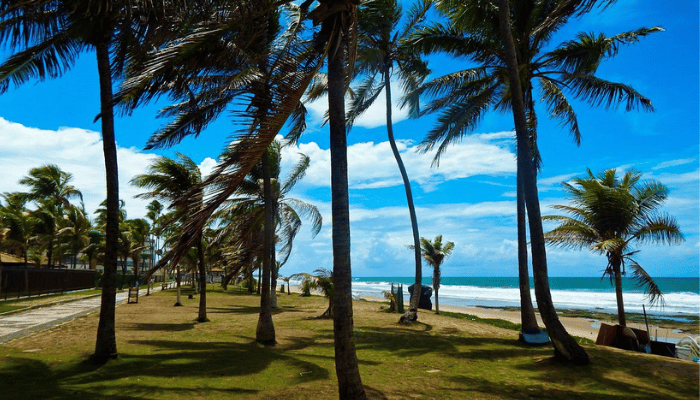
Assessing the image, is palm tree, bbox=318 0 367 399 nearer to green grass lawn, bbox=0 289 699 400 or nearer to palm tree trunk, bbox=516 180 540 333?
green grass lawn, bbox=0 289 699 400

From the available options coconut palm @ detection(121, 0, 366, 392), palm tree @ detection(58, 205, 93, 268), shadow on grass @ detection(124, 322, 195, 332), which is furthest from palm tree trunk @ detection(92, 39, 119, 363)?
palm tree @ detection(58, 205, 93, 268)

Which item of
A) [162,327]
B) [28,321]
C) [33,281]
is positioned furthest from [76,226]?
[162,327]

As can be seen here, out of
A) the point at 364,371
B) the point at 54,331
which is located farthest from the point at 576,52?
the point at 54,331

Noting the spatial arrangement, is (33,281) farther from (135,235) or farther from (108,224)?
(108,224)

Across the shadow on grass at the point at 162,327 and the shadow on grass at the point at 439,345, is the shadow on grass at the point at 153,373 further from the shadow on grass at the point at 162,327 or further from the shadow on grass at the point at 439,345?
the shadow on grass at the point at 162,327

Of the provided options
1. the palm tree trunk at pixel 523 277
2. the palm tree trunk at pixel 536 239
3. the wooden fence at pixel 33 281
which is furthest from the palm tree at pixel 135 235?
the palm tree trunk at pixel 536 239

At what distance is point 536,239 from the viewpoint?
928 cm

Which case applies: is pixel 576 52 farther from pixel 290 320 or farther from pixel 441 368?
pixel 290 320

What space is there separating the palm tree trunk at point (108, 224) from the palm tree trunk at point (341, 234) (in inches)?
190

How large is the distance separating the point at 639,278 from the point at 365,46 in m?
12.1

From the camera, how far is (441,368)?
27.1 feet

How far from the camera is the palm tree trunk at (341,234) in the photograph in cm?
523

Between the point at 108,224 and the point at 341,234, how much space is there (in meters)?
5.27

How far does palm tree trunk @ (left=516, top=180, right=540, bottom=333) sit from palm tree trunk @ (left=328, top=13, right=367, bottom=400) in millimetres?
7608
